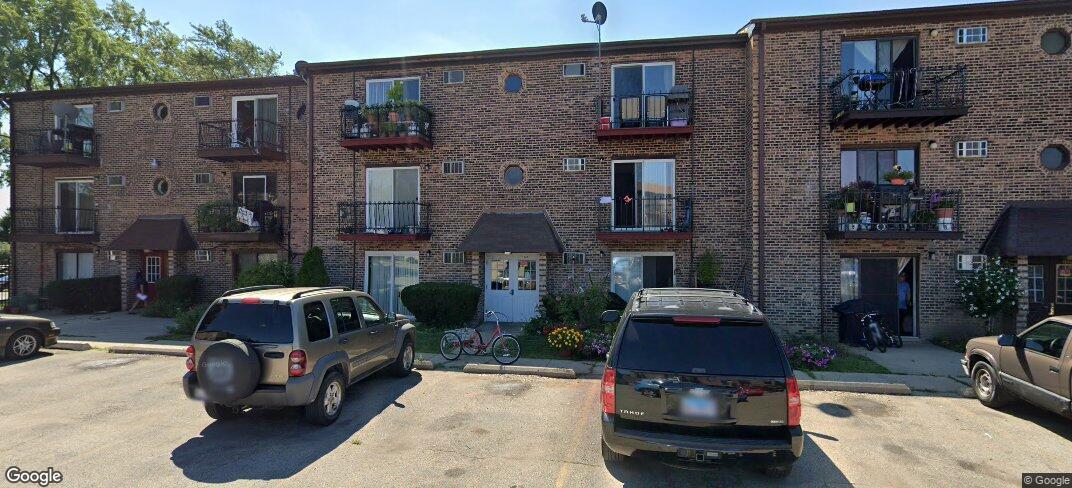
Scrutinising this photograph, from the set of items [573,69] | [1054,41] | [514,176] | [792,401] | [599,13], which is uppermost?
[599,13]

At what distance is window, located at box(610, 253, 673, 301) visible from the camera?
1270 cm

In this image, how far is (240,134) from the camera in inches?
583

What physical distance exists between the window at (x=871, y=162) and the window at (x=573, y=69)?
7.10 metres

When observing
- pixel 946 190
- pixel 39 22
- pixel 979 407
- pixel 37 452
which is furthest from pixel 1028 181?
pixel 39 22

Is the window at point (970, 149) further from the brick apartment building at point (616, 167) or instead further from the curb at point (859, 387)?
the curb at point (859, 387)

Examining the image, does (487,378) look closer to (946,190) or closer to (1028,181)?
(946,190)

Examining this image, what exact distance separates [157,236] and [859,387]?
19.2 metres

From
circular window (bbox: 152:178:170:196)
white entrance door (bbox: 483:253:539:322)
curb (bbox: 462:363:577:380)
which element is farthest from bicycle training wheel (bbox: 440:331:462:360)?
circular window (bbox: 152:178:170:196)

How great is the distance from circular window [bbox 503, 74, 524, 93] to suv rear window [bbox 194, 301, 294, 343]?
9.66 metres

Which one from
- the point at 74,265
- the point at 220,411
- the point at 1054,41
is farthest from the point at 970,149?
the point at 74,265

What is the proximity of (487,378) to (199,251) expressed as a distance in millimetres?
12539

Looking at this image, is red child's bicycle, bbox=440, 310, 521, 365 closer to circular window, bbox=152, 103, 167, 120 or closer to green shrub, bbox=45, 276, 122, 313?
green shrub, bbox=45, 276, 122, 313

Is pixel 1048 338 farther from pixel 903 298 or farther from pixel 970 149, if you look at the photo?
pixel 970 149

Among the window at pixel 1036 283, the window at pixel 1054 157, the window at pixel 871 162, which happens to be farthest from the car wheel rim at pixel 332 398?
the window at pixel 1054 157
